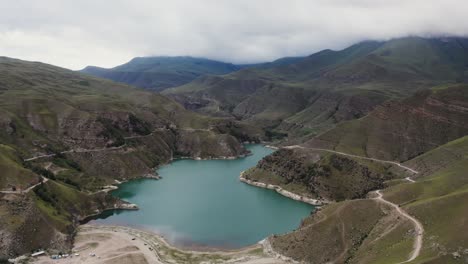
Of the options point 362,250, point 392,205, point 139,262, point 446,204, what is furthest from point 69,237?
point 446,204

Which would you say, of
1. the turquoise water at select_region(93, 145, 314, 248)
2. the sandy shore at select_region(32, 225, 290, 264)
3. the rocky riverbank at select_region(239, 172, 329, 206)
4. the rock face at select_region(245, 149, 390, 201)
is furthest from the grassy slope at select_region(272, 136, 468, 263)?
the rocky riverbank at select_region(239, 172, 329, 206)

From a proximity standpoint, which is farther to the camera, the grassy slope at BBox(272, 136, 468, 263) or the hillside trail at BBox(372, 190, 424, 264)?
the grassy slope at BBox(272, 136, 468, 263)

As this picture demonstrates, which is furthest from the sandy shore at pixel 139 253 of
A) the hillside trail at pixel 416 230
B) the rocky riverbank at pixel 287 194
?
the rocky riverbank at pixel 287 194

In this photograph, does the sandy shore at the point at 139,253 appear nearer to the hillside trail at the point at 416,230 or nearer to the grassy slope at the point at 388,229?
the grassy slope at the point at 388,229

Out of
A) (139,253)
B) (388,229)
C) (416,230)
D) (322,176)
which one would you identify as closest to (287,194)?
(322,176)

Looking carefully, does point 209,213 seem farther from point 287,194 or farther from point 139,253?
point 139,253

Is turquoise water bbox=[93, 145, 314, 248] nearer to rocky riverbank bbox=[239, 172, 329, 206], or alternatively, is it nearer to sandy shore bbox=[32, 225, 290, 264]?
rocky riverbank bbox=[239, 172, 329, 206]

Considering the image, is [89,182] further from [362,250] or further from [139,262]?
[362,250]
